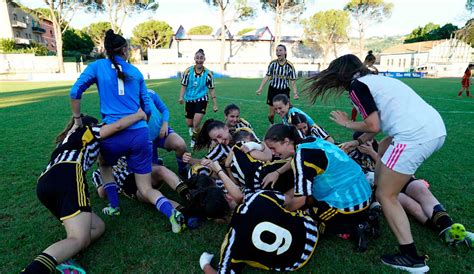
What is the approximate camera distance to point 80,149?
2.81m

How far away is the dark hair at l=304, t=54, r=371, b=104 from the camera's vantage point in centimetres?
265

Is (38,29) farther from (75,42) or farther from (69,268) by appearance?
(69,268)

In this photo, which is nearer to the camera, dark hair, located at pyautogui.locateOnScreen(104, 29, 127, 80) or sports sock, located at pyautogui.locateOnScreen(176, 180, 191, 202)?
dark hair, located at pyautogui.locateOnScreen(104, 29, 127, 80)

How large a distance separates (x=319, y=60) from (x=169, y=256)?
2123 inches

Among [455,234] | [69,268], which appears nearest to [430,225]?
[455,234]

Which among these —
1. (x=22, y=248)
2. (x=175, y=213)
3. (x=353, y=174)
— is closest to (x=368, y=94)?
(x=353, y=174)

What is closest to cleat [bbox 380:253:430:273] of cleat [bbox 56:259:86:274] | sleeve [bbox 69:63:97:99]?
cleat [bbox 56:259:86:274]

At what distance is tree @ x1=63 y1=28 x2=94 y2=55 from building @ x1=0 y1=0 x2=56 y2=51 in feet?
14.5

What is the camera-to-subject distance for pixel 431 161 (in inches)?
203

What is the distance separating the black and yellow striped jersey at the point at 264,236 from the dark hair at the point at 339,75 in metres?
1.07

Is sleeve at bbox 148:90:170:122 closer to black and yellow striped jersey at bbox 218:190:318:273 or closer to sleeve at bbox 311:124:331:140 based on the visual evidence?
sleeve at bbox 311:124:331:140

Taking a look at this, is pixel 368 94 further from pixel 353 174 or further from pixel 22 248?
pixel 22 248

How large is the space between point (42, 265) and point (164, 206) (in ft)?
3.90

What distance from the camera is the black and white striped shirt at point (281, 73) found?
7.63m
